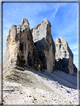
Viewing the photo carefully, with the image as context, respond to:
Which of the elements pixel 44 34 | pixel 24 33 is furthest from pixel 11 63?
pixel 44 34

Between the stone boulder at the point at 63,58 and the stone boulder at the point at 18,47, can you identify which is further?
the stone boulder at the point at 63,58

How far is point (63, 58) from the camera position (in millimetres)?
42719

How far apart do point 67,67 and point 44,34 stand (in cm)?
1989

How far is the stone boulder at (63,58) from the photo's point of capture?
3988 centimetres

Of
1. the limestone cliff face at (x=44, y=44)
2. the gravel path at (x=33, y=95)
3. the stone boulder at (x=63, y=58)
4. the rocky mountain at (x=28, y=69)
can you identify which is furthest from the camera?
the stone boulder at (x=63, y=58)

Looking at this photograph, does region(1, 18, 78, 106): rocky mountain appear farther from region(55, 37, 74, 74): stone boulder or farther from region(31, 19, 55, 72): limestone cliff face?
region(55, 37, 74, 74): stone boulder

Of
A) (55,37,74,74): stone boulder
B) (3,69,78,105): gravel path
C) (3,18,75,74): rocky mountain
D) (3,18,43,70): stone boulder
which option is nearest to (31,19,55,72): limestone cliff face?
(3,18,75,74): rocky mountain

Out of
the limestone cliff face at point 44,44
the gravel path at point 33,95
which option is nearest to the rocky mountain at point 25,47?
the limestone cliff face at point 44,44

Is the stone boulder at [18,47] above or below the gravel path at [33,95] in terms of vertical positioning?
above

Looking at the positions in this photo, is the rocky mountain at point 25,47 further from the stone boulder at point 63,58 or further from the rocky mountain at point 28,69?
the stone boulder at point 63,58

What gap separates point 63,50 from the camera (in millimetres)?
44219

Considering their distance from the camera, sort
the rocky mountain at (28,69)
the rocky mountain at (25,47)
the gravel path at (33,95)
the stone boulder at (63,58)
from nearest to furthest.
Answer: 1. the gravel path at (33,95)
2. the rocky mountain at (28,69)
3. the rocky mountain at (25,47)
4. the stone boulder at (63,58)

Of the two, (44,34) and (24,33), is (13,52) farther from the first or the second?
(44,34)

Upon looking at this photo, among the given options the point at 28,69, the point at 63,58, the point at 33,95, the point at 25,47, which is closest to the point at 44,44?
the point at 25,47
